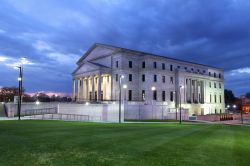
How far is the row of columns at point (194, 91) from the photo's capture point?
277 ft

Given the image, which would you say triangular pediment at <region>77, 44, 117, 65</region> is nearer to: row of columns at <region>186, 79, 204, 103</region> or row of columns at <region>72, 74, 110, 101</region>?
row of columns at <region>72, 74, 110, 101</region>

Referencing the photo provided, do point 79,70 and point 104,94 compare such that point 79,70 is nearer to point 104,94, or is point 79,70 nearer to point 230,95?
point 104,94

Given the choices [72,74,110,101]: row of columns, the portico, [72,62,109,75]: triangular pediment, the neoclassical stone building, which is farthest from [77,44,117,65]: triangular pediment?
[72,74,110,101]: row of columns

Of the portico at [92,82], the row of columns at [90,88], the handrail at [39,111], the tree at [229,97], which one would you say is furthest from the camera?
the tree at [229,97]

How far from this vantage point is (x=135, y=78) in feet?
240

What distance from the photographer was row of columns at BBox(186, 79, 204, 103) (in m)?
84.5

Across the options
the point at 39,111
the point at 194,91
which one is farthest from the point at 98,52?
the point at 194,91

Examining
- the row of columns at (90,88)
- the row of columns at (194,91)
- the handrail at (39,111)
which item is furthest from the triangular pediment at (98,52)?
the row of columns at (194,91)

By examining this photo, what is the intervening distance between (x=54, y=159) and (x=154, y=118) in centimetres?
4964

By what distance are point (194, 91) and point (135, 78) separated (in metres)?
25.3

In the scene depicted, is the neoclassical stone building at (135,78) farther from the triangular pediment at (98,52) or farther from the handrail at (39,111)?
the handrail at (39,111)

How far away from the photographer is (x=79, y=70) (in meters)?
76.2

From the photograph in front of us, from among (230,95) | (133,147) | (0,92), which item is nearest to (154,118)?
(133,147)

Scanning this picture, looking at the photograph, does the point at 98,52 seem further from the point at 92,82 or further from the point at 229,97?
the point at 229,97
